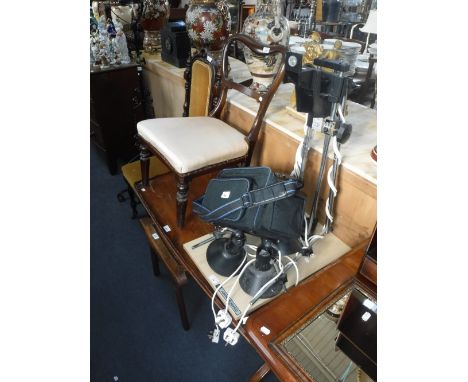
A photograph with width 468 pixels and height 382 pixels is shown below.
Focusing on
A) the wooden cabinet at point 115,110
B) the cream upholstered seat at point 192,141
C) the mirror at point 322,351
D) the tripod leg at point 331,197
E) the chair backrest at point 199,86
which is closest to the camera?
the mirror at point 322,351

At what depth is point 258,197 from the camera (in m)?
0.83

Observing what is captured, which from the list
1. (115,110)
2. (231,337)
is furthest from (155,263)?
Result: (115,110)

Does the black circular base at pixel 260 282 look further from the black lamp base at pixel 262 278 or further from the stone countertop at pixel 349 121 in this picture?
the stone countertop at pixel 349 121

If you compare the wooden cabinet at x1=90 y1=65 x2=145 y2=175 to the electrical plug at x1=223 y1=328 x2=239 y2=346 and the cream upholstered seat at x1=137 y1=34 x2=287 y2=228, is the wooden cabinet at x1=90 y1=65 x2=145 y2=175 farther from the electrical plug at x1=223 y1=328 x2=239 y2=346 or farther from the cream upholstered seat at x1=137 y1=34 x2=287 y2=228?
the electrical plug at x1=223 y1=328 x2=239 y2=346

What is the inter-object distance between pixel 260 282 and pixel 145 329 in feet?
Result: 2.53

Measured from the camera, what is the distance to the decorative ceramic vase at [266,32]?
1.35 metres

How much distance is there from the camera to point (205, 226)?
1277 mm

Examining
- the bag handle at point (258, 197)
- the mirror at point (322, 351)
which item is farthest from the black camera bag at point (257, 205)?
the mirror at point (322, 351)

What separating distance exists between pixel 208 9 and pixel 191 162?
970 mm

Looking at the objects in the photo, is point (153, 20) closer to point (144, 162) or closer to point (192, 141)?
point (144, 162)

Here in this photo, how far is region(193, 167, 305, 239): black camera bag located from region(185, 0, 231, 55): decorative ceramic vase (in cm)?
108

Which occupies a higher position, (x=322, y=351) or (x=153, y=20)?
(x=153, y=20)

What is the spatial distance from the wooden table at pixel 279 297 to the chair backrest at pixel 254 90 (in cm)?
45

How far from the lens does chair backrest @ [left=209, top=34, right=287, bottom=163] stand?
1.21 metres
